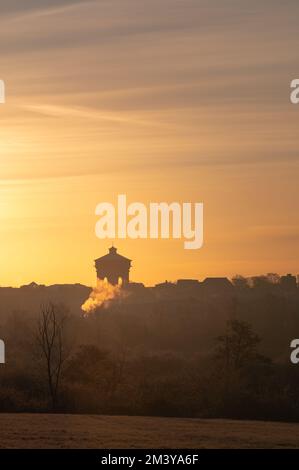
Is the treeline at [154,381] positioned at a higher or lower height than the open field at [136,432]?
higher

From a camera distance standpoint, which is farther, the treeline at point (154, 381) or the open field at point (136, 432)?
the treeline at point (154, 381)

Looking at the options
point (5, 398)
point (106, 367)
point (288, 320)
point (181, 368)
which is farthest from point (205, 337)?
point (5, 398)

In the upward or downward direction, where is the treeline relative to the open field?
upward

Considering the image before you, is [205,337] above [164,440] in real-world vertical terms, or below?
above

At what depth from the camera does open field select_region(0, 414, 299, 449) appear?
5022 cm

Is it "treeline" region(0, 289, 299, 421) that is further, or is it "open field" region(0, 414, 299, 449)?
"treeline" region(0, 289, 299, 421)

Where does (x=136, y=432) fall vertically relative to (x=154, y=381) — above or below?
below

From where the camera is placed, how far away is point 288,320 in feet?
473

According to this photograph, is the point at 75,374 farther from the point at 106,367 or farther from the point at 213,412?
the point at 213,412

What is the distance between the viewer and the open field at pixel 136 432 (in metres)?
50.2

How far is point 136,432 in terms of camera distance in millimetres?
54344

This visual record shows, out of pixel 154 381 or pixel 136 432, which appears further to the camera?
pixel 154 381
